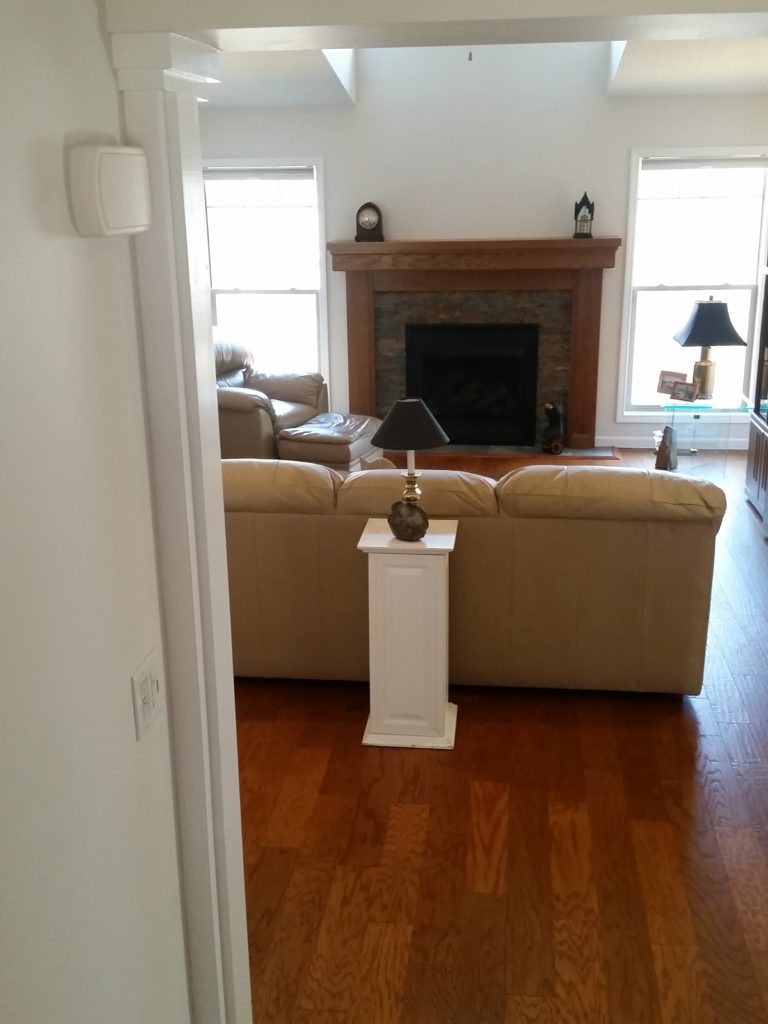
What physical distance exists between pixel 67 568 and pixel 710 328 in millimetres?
5237

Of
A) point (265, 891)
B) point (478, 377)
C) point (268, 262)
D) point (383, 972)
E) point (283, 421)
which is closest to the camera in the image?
point (383, 972)

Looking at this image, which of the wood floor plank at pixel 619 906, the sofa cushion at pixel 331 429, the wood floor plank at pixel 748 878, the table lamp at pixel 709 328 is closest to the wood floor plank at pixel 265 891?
the wood floor plank at pixel 619 906

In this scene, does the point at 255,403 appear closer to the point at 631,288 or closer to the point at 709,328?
the point at 709,328

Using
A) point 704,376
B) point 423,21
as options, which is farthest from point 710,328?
point 423,21

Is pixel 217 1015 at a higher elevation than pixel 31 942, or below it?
below

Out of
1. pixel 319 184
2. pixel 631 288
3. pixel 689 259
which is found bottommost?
pixel 631 288

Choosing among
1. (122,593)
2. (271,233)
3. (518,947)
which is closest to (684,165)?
(271,233)

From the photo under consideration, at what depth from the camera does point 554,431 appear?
7227 mm

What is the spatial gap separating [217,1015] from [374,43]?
5.58 ft

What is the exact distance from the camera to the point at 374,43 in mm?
1479

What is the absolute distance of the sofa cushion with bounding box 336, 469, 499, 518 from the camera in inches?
135

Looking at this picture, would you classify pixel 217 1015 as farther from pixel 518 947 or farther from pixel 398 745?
pixel 398 745

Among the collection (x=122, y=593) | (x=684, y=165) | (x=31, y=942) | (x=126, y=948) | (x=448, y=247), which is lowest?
(x=126, y=948)

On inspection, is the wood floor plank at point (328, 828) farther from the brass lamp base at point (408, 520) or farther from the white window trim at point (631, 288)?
the white window trim at point (631, 288)
